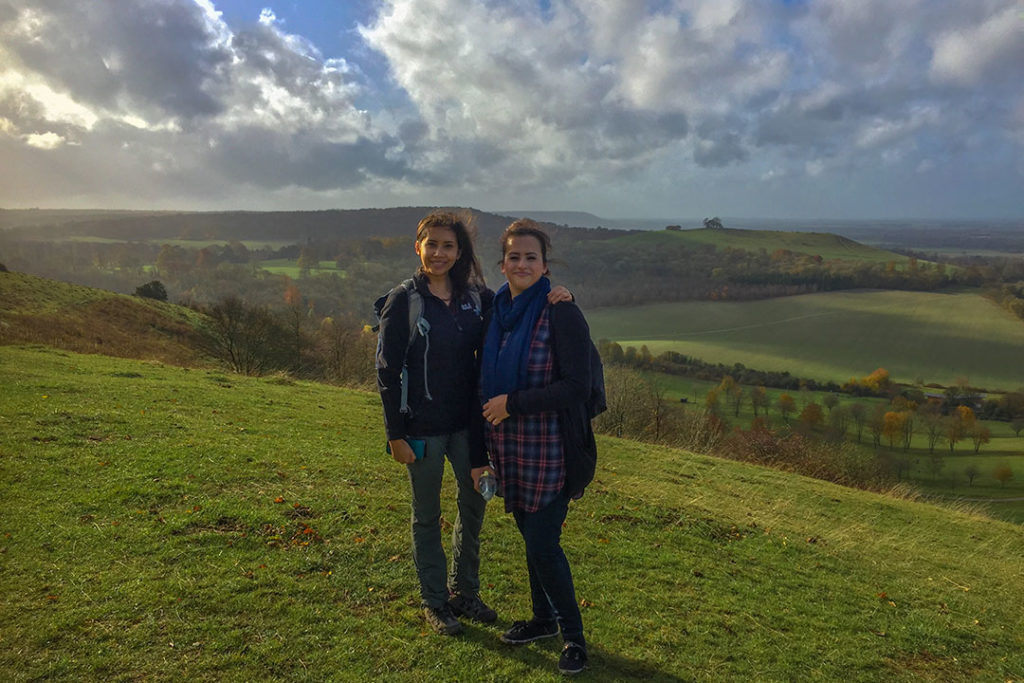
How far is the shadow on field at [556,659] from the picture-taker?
13.1 feet

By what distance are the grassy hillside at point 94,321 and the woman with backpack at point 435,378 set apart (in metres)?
23.0

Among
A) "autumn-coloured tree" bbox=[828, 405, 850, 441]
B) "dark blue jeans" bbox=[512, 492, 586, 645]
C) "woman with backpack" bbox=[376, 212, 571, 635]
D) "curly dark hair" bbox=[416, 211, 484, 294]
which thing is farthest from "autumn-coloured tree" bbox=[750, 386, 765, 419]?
"curly dark hair" bbox=[416, 211, 484, 294]

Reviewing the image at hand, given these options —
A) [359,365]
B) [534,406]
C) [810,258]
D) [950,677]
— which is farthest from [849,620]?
[810,258]

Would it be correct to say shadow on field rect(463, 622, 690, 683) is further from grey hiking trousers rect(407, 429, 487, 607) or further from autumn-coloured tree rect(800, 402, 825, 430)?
autumn-coloured tree rect(800, 402, 825, 430)

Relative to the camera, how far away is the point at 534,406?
3518mm

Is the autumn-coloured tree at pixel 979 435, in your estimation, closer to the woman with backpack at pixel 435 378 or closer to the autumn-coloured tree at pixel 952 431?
the autumn-coloured tree at pixel 952 431

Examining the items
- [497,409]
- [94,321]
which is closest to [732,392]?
[94,321]

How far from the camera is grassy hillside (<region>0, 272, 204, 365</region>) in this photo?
82.0 feet

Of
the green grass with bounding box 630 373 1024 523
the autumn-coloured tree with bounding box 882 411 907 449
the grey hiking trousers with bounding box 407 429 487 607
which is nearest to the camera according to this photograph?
the grey hiking trousers with bounding box 407 429 487 607

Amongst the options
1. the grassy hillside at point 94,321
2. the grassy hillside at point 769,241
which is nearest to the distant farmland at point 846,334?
the grassy hillside at point 769,241

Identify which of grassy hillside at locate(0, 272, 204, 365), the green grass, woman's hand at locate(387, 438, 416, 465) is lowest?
the green grass

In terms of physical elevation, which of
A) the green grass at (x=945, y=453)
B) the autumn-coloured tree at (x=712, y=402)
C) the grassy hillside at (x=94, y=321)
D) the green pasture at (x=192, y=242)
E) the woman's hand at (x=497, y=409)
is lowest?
the green grass at (x=945, y=453)

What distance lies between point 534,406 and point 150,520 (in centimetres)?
454

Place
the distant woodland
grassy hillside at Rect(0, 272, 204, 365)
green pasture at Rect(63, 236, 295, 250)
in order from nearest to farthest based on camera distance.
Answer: grassy hillside at Rect(0, 272, 204, 365)
the distant woodland
green pasture at Rect(63, 236, 295, 250)
